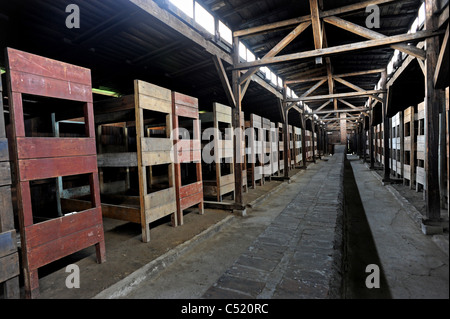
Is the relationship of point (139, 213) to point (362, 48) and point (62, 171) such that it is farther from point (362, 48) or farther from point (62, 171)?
point (362, 48)

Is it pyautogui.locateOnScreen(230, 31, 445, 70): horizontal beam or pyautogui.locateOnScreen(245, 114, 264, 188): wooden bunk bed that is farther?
pyautogui.locateOnScreen(245, 114, 264, 188): wooden bunk bed

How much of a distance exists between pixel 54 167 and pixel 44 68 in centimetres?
118

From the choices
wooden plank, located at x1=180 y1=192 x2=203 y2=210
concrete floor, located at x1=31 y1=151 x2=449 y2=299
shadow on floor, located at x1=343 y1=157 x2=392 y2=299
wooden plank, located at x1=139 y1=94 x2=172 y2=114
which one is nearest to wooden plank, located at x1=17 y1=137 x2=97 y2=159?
wooden plank, located at x1=139 y1=94 x2=172 y2=114

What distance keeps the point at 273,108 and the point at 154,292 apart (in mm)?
14315

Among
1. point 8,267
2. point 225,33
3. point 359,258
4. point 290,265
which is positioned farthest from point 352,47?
point 8,267

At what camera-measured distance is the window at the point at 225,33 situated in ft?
21.9

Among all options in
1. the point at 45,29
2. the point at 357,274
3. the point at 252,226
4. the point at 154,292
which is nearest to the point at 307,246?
the point at 357,274

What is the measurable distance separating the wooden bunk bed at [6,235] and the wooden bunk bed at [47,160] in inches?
3.2

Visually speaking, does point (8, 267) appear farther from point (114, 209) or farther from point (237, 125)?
point (237, 125)

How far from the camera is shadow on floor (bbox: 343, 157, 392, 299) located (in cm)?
313

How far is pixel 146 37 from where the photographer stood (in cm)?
523

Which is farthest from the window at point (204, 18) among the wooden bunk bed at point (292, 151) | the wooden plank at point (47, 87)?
the wooden bunk bed at point (292, 151)

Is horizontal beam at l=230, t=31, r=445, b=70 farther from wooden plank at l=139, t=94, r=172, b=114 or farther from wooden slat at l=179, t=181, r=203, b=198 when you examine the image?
wooden slat at l=179, t=181, r=203, b=198

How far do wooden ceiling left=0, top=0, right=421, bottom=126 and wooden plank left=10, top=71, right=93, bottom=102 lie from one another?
63.3 inches
